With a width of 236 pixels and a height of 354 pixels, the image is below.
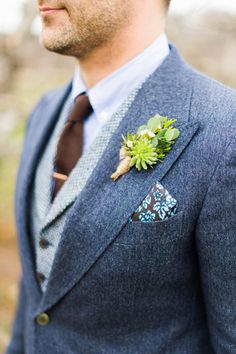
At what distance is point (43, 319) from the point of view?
4.80 ft

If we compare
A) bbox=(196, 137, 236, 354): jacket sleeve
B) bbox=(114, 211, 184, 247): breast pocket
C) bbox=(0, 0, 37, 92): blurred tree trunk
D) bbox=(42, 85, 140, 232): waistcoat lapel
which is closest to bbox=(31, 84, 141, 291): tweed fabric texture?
bbox=(42, 85, 140, 232): waistcoat lapel

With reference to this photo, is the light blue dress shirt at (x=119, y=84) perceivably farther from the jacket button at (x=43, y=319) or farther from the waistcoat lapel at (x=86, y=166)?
the jacket button at (x=43, y=319)

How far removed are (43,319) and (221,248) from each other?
24.5 inches

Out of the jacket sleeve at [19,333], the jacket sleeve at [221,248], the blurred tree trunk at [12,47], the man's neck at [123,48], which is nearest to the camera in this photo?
the jacket sleeve at [221,248]

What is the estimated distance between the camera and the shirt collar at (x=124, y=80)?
1.50m

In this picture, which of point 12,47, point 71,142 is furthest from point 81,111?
point 12,47

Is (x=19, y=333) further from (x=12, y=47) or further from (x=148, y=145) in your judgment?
(x=12, y=47)

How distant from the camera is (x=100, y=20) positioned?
56.0 inches

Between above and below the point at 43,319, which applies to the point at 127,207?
above

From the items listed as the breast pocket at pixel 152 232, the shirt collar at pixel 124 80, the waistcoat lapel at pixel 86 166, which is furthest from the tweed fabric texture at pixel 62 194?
the breast pocket at pixel 152 232

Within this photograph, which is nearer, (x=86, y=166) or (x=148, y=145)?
(x=148, y=145)

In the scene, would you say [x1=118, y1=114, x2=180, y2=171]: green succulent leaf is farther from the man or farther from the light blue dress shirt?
the light blue dress shirt

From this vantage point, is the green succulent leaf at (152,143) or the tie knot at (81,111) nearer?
the green succulent leaf at (152,143)

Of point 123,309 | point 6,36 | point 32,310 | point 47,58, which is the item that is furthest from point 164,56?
point 47,58
